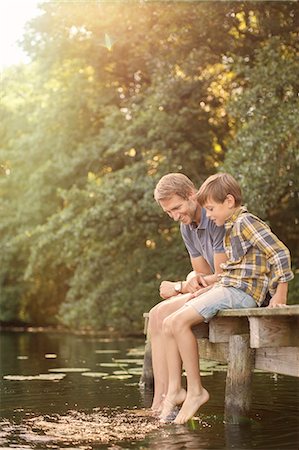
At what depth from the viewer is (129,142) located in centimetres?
2323

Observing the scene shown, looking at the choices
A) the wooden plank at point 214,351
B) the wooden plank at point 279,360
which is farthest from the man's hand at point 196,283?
the wooden plank at point 279,360

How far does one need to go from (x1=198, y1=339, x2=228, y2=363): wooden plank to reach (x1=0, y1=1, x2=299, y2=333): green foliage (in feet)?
29.5

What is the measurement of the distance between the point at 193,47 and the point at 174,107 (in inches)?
57.6

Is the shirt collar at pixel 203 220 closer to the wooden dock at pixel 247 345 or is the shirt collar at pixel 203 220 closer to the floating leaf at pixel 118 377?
the wooden dock at pixel 247 345

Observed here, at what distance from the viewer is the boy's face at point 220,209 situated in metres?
6.79

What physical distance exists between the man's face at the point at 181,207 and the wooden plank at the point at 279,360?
45.6 inches

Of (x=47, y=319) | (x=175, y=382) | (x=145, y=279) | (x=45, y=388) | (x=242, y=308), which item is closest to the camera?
(x=242, y=308)

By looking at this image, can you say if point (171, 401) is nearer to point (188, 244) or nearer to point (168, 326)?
point (168, 326)

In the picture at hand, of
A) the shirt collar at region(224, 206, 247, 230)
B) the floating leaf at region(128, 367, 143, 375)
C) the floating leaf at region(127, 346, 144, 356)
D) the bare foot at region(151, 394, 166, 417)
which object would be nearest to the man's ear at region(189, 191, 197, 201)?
the shirt collar at region(224, 206, 247, 230)

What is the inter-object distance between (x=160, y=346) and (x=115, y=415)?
0.63 metres

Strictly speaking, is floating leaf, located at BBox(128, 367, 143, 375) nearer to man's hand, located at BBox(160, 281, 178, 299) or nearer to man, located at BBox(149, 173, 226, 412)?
man's hand, located at BBox(160, 281, 178, 299)

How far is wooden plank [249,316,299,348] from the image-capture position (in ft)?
20.4

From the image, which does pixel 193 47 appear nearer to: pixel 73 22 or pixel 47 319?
pixel 73 22

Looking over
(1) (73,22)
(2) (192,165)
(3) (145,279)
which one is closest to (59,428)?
(2) (192,165)
